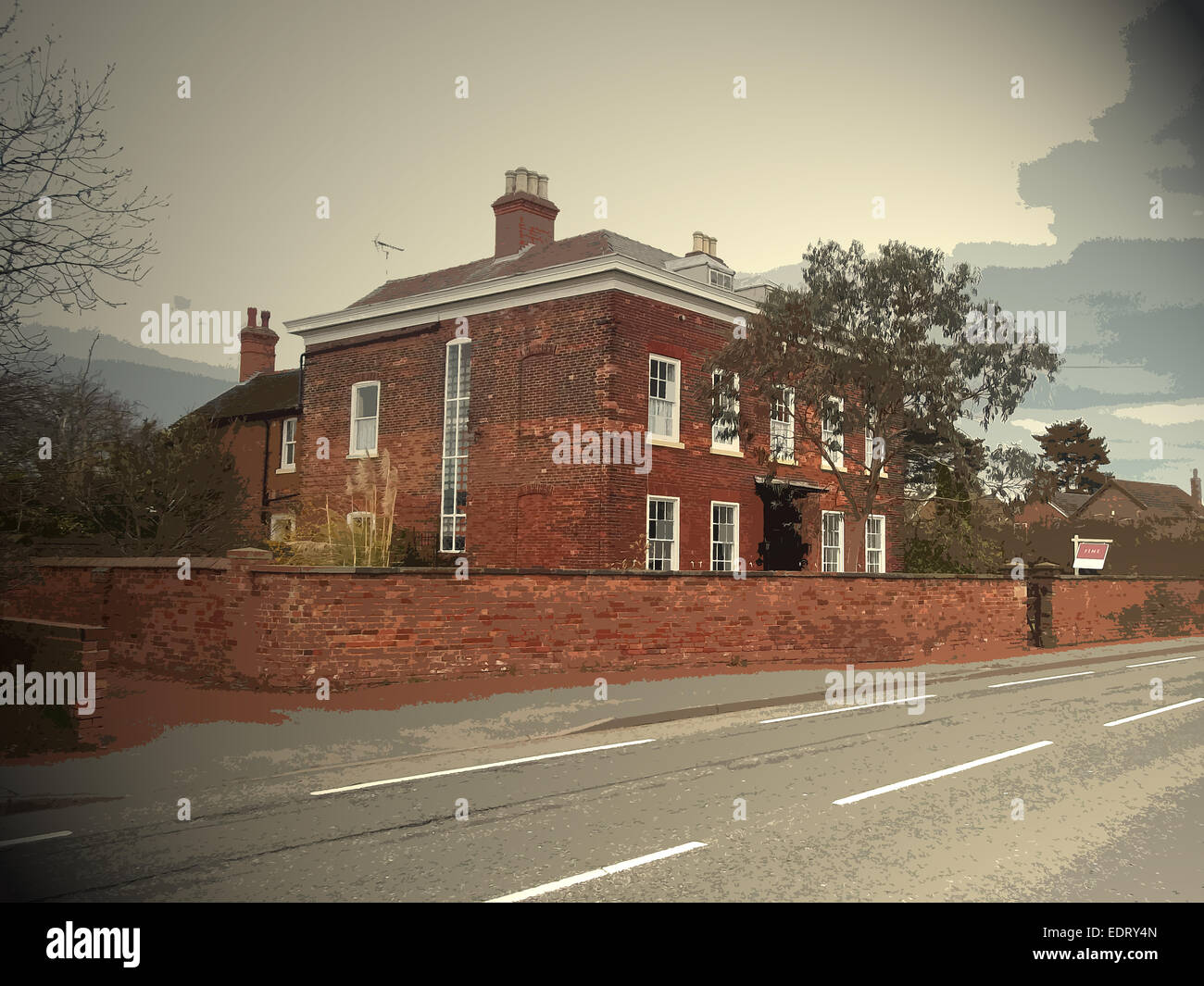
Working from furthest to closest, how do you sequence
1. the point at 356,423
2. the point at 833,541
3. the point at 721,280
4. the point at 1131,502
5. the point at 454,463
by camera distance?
the point at 1131,502
the point at 833,541
the point at 356,423
the point at 721,280
the point at 454,463

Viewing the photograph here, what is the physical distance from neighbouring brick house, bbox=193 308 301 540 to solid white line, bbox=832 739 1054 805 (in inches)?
858

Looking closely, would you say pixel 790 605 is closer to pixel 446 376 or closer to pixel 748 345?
pixel 748 345

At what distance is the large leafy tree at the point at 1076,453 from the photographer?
7450cm

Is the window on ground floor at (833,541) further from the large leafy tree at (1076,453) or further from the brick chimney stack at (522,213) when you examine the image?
the large leafy tree at (1076,453)

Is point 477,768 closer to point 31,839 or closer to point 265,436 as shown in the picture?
point 31,839

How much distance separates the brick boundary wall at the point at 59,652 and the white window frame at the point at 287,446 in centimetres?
2063

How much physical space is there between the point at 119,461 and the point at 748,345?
12.9 metres

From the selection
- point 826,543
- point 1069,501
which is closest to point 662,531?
point 826,543

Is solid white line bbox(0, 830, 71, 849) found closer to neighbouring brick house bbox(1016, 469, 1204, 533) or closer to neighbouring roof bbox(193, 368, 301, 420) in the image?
neighbouring roof bbox(193, 368, 301, 420)

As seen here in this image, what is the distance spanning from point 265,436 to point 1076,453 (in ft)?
221

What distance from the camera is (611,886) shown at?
5.02 m

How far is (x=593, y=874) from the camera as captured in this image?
5.24 meters

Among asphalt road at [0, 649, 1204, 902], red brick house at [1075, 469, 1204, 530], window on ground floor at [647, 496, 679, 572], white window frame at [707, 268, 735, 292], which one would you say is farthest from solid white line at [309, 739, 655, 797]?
red brick house at [1075, 469, 1204, 530]

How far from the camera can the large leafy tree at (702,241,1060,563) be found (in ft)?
63.7
